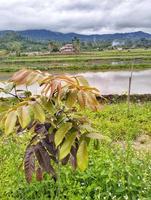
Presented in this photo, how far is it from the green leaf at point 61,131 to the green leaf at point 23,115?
0.60 feet

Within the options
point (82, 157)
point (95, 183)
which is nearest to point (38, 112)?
point (82, 157)

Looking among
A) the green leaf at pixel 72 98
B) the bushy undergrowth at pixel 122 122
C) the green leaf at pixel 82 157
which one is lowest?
the bushy undergrowth at pixel 122 122

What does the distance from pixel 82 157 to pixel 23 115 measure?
0.94 ft

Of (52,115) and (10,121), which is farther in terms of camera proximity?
(52,115)

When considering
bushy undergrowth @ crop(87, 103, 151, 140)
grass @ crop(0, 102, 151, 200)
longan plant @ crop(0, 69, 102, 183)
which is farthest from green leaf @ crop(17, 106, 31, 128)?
bushy undergrowth @ crop(87, 103, 151, 140)

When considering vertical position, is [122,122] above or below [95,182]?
below

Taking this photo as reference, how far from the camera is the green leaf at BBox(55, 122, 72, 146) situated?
161 cm

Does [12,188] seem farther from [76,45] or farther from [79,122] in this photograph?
[76,45]

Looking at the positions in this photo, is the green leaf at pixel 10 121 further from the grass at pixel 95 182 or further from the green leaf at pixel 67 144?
the grass at pixel 95 182

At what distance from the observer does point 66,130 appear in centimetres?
165

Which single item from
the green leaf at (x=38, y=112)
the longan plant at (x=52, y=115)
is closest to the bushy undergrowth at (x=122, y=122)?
the longan plant at (x=52, y=115)

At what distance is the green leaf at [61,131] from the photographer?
1608 mm

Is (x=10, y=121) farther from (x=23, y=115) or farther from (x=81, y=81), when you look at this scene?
(x=81, y=81)

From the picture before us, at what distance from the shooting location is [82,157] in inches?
61.4
